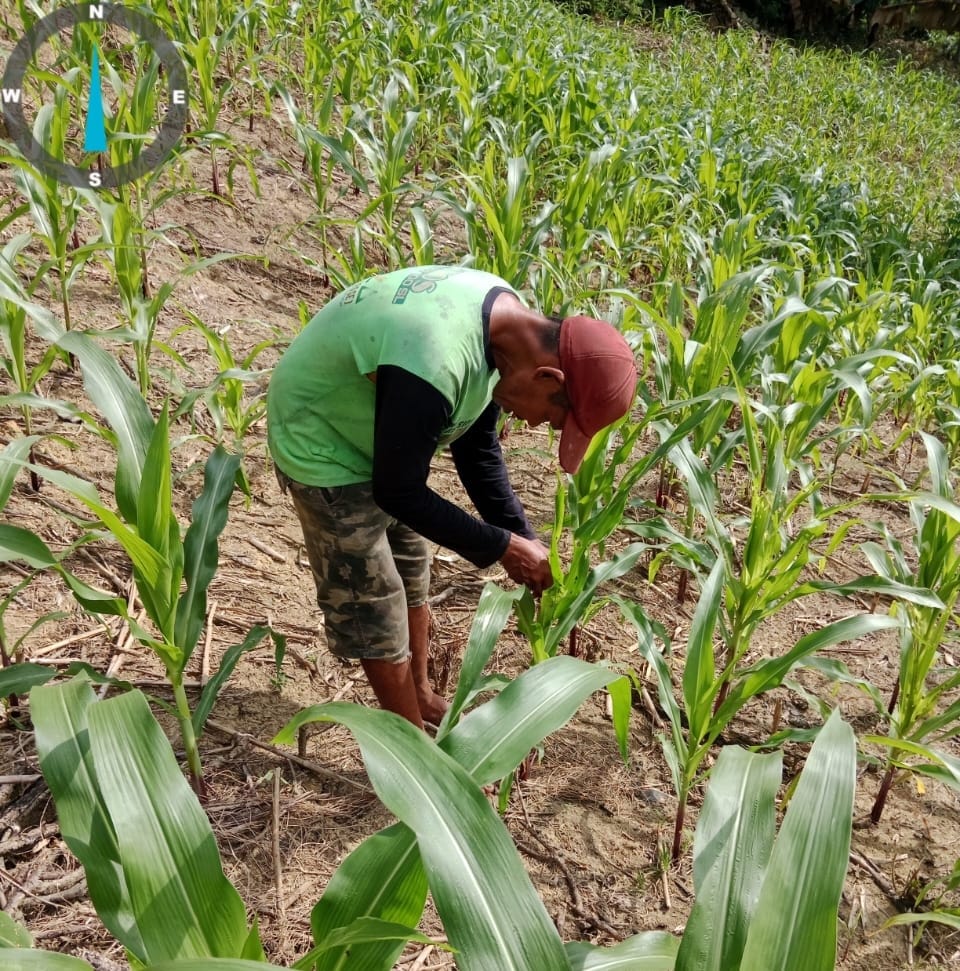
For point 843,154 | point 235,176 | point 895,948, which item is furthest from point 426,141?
point 843,154

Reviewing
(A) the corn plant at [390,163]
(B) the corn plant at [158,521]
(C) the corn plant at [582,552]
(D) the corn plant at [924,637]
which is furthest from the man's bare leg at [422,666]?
(A) the corn plant at [390,163]

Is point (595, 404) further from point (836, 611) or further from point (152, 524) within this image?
point (836, 611)

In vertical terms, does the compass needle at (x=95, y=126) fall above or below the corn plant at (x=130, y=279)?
above

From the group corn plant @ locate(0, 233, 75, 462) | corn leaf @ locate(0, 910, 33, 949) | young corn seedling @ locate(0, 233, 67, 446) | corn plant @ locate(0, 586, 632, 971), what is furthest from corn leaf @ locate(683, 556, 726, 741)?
young corn seedling @ locate(0, 233, 67, 446)

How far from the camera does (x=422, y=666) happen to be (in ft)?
7.02

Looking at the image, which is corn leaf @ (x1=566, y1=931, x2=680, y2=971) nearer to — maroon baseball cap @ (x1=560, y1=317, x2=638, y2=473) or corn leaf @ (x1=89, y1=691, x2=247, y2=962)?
corn leaf @ (x1=89, y1=691, x2=247, y2=962)

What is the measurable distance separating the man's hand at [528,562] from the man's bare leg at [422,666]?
0.36m

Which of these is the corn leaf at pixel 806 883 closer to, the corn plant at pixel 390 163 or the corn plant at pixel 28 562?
the corn plant at pixel 28 562

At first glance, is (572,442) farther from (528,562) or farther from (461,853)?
(461,853)

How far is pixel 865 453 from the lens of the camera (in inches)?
145

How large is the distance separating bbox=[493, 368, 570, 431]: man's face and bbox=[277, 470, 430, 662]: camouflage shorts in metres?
0.34

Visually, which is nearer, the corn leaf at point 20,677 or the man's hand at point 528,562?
the corn leaf at point 20,677

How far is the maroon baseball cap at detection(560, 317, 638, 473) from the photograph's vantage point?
1541mm

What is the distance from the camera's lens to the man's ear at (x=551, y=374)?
1.57 meters
